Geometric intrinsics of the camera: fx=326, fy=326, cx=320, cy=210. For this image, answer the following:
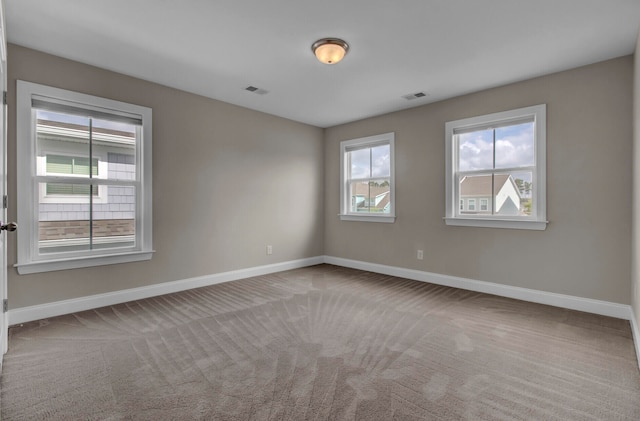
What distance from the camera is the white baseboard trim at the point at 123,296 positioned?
9.69 feet

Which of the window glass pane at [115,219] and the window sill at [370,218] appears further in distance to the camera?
the window sill at [370,218]

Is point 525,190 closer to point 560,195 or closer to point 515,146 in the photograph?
point 560,195

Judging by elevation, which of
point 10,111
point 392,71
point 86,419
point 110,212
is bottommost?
point 86,419

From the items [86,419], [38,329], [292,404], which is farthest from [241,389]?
[38,329]

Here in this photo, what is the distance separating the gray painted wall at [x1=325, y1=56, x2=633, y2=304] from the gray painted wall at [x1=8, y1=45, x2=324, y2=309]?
182cm

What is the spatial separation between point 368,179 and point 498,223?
6.75ft

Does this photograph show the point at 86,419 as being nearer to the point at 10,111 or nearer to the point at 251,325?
the point at 251,325

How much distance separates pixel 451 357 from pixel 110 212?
11.7ft

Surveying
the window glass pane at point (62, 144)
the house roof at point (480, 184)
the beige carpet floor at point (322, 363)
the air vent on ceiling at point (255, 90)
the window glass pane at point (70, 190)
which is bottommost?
the beige carpet floor at point (322, 363)

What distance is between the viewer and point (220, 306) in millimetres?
3426

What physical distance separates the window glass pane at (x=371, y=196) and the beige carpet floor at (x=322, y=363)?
190cm

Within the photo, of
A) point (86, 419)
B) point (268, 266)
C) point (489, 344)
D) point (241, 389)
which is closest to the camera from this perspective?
point (86, 419)

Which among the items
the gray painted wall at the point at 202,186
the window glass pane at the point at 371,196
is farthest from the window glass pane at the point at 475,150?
the gray painted wall at the point at 202,186

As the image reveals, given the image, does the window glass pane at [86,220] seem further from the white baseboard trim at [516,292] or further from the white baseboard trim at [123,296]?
the white baseboard trim at [516,292]
